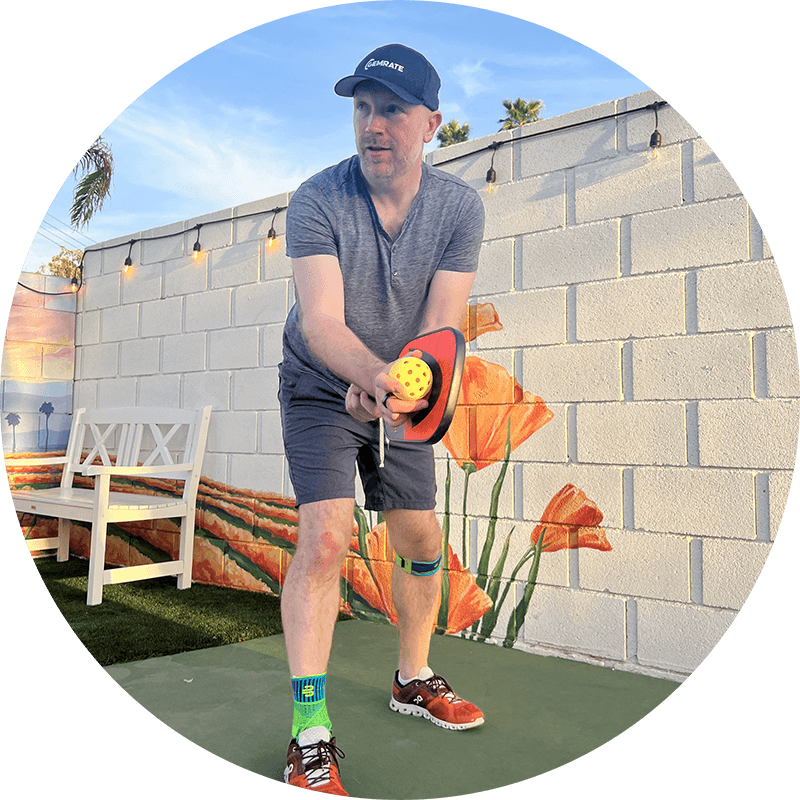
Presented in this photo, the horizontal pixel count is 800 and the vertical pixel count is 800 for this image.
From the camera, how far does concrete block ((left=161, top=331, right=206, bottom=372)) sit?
2.23m

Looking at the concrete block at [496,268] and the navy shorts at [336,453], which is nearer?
the navy shorts at [336,453]

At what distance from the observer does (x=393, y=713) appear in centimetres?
150

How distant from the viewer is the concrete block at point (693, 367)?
5.26ft

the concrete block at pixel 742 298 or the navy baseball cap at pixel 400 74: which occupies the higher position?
the navy baseball cap at pixel 400 74

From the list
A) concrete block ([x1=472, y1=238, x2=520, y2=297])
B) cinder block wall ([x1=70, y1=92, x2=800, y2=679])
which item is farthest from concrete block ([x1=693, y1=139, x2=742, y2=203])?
concrete block ([x1=472, y1=238, x2=520, y2=297])

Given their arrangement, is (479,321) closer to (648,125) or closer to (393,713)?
(648,125)

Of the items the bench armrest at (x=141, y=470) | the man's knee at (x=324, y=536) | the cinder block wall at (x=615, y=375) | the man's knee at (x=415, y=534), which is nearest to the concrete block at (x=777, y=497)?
→ the cinder block wall at (x=615, y=375)

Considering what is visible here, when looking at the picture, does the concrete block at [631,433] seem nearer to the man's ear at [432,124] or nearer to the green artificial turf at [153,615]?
the man's ear at [432,124]

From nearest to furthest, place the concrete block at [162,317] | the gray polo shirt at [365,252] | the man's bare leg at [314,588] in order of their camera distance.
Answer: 1. the man's bare leg at [314,588]
2. the gray polo shirt at [365,252]
3. the concrete block at [162,317]

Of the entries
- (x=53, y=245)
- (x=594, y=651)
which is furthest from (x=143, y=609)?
(x=594, y=651)

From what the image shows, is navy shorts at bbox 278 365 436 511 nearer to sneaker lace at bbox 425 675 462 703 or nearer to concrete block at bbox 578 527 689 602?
sneaker lace at bbox 425 675 462 703

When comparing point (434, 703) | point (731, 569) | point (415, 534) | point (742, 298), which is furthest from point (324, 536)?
point (742, 298)

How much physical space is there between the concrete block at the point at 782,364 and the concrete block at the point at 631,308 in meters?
0.20

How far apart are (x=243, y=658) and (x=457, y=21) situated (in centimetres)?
165
